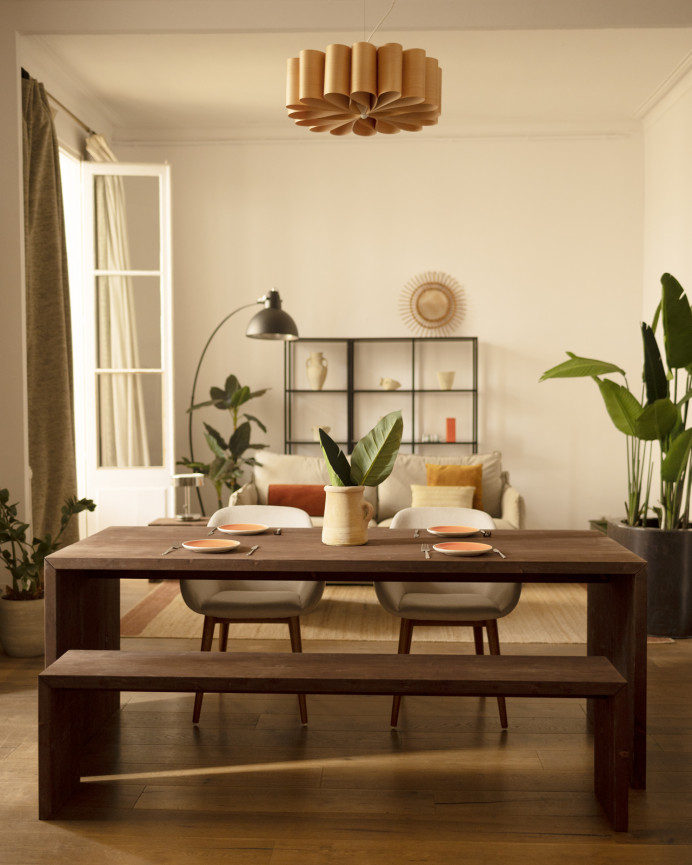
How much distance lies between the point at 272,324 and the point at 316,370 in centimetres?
113

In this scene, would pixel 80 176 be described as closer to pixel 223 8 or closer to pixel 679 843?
pixel 223 8

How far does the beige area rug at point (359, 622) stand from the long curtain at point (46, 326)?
76 centimetres

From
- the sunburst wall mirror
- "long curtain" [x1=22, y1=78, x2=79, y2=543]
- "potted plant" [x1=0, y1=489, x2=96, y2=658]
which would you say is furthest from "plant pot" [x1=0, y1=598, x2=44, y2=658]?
the sunburst wall mirror

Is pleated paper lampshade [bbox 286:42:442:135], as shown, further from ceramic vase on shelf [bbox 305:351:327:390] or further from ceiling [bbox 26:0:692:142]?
ceramic vase on shelf [bbox 305:351:327:390]

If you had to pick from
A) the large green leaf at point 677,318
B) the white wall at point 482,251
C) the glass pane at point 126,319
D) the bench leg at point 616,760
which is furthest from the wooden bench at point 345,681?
the white wall at point 482,251

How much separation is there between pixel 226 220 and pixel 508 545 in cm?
450

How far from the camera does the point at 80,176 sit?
18.2 ft

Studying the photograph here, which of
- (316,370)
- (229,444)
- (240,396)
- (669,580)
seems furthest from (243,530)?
(316,370)

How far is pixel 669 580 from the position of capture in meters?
4.28

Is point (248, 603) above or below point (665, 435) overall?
below

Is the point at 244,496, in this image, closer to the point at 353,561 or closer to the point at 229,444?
the point at 229,444

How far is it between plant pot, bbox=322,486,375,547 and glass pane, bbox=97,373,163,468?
3.05 metres

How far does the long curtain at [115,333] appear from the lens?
5527 mm

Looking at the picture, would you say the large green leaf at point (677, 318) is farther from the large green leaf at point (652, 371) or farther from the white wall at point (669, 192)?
the white wall at point (669, 192)
